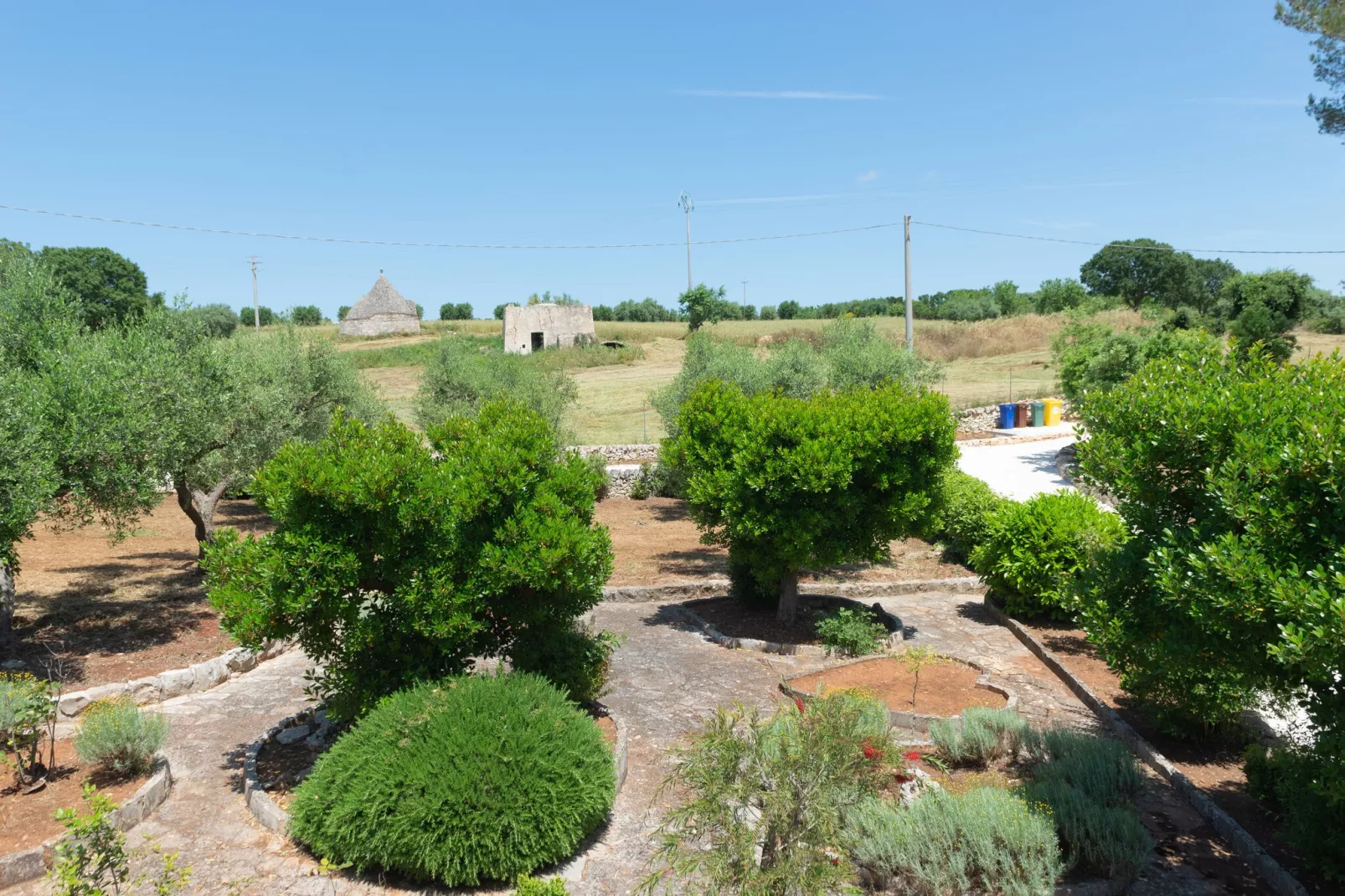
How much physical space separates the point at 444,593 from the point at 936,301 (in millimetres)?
104734

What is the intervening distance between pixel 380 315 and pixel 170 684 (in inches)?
2625

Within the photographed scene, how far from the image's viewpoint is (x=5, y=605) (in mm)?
11312

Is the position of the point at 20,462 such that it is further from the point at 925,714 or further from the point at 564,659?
the point at 925,714

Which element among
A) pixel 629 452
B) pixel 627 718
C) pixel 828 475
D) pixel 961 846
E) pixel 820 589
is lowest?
pixel 820 589

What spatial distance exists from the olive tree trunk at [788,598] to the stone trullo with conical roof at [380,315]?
65668 mm

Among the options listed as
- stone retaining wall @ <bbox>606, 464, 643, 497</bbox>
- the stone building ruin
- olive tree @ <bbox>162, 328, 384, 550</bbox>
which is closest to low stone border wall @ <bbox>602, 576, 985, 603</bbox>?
olive tree @ <bbox>162, 328, 384, 550</bbox>

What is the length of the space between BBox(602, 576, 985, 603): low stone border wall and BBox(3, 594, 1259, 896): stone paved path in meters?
0.27

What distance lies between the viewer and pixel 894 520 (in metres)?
11.6

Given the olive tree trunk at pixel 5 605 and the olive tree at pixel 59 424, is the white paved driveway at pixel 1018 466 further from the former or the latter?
the olive tree trunk at pixel 5 605

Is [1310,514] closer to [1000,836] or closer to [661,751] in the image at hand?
[1000,836]

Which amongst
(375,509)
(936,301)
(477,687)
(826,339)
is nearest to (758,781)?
(477,687)

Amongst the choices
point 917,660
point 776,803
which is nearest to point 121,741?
point 776,803

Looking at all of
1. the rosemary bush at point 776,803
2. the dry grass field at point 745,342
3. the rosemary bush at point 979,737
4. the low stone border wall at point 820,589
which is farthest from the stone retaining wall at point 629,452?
the rosemary bush at point 776,803

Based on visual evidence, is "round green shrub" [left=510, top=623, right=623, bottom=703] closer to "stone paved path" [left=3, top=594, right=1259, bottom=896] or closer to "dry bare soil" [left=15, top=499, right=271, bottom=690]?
"stone paved path" [left=3, top=594, right=1259, bottom=896]
